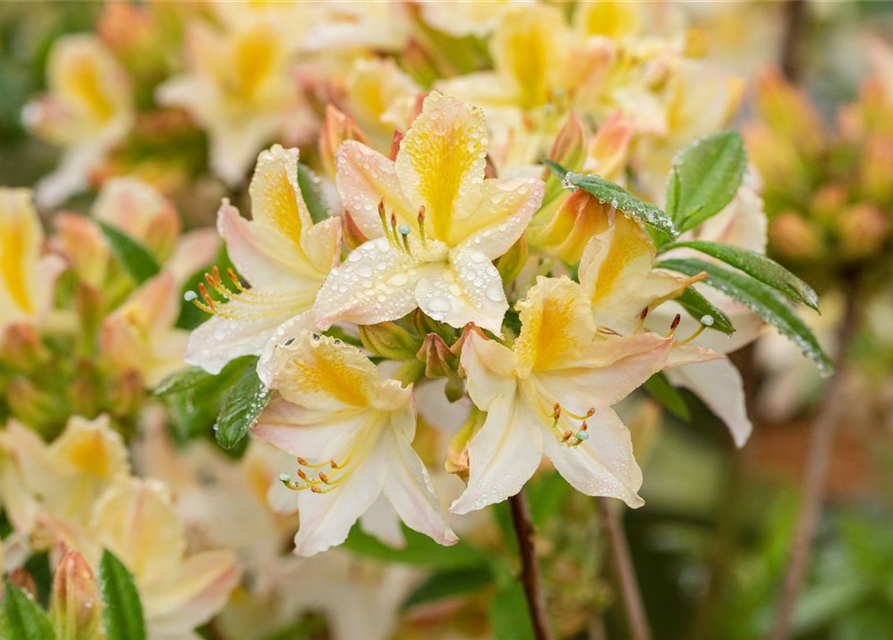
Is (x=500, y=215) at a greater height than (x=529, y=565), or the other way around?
(x=500, y=215)

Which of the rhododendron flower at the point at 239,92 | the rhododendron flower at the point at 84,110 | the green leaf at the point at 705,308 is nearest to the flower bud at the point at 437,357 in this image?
the green leaf at the point at 705,308

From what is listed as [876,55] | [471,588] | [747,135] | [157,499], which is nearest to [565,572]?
[471,588]

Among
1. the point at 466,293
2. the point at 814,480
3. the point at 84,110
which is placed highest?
the point at 466,293

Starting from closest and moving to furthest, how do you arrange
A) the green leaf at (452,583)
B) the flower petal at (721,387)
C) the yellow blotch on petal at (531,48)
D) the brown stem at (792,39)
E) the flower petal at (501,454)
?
the flower petal at (501,454)
the flower petal at (721,387)
the yellow blotch on petal at (531,48)
the green leaf at (452,583)
the brown stem at (792,39)

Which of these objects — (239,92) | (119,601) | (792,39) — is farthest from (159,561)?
(792,39)

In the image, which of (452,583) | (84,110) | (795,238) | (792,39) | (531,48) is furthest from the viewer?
(792,39)

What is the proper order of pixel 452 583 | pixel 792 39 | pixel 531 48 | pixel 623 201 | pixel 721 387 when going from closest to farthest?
1. pixel 623 201
2. pixel 721 387
3. pixel 531 48
4. pixel 452 583
5. pixel 792 39

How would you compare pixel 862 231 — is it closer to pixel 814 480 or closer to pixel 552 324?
pixel 814 480

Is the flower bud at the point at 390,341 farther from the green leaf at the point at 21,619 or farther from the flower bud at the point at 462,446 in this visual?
the green leaf at the point at 21,619
